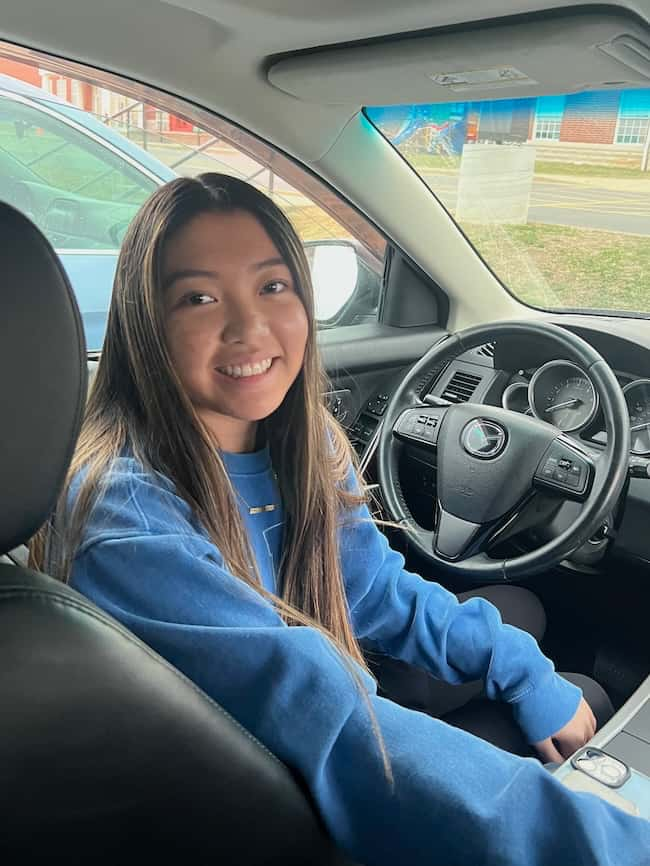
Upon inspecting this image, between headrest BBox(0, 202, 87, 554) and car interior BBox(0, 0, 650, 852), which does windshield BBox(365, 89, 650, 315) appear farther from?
headrest BBox(0, 202, 87, 554)

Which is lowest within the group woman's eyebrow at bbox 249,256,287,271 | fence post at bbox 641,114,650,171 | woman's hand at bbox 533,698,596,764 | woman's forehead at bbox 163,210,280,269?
woman's hand at bbox 533,698,596,764

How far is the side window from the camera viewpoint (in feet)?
5.90

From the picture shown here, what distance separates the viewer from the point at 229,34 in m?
1.54

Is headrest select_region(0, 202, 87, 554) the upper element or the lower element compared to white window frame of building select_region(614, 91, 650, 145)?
lower

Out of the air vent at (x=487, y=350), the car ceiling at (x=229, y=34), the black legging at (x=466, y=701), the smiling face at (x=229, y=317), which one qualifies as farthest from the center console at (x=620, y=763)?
the car ceiling at (x=229, y=34)

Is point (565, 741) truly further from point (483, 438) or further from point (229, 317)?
point (229, 317)

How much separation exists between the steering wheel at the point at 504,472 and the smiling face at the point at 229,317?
732 mm

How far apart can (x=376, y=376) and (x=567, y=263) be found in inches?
27.5

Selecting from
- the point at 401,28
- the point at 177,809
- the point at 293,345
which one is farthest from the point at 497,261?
the point at 177,809

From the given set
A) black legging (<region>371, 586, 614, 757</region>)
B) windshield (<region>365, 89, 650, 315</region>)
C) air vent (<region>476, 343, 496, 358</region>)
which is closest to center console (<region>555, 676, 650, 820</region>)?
black legging (<region>371, 586, 614, 757</region>)

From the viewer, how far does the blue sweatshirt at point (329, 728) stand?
88 centimetres

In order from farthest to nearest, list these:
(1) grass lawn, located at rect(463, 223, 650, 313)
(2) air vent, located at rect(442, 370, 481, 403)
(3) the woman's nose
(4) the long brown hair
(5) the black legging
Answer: (1) grass lawn, located at rect(463, 223, 650, 313) < (2) air vent, located at rect(442, 370, 481, 403) < (5) the black legging < (3) the woman's nose < (4) the long brown hair

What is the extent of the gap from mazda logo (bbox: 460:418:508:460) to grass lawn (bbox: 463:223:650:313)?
684mm

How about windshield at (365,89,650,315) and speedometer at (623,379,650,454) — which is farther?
windshield at (365,89,650,315)
